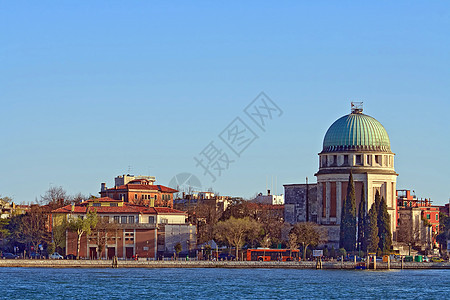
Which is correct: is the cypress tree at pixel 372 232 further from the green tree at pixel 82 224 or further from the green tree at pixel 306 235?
the green tree at pixel 82 224

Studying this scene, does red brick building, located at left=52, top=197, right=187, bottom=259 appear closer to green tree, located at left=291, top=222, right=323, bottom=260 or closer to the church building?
green tree, located at left=291, top=222, right=323, bottom=260

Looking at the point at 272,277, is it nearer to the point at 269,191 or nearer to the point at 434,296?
the point at 434,296

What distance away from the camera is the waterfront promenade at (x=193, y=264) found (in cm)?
10119

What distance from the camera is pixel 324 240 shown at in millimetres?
122250

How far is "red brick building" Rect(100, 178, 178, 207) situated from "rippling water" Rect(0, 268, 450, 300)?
1468 inches

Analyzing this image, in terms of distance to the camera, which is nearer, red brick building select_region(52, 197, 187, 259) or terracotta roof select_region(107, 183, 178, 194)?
red brick building select_region(52, 197, 187, 259)

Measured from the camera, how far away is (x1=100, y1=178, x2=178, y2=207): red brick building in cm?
13812

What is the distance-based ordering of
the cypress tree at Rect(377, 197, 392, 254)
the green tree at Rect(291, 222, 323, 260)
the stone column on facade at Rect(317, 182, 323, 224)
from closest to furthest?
the cypress tree at Rect(377, 197, 392, 254) < the green tree at Rect(291, 222, 323, 260) < the stone column on facade at Rect(317, 182, 323, 224)

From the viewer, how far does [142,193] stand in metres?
140

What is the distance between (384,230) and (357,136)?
14.9m

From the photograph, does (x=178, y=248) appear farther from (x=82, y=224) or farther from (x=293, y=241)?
(x=293, y=241)

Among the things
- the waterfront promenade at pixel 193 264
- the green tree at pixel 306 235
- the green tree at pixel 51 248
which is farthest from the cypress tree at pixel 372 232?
the green tree at pixel 51 248

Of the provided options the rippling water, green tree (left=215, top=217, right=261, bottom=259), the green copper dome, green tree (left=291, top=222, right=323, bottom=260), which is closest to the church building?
the green copper dome

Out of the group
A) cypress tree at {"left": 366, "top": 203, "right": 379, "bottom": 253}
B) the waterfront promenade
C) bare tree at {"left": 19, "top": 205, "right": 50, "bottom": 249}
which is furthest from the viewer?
cypress tree at {"left": 366, "top": 203, "right": 379, "bottom": 253}
